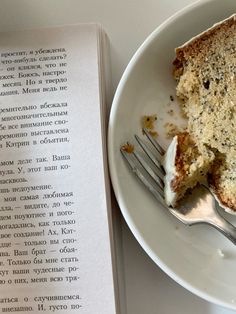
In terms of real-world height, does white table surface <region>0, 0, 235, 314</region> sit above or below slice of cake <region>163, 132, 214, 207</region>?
above

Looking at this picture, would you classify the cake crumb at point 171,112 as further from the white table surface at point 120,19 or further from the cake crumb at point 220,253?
the cake crumb at point 220,253

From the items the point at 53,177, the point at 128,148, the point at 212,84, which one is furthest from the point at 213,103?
the point at 53,177

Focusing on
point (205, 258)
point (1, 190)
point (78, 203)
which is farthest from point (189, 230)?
point (1, 190)

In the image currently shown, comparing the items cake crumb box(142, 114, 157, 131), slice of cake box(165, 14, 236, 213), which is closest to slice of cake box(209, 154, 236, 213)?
slice of cake box(165, 14, 236, 213)

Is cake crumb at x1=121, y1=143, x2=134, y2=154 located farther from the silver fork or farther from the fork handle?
the fork handle

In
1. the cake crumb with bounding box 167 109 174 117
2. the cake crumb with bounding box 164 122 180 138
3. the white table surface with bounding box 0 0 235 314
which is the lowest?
the cake crumb with bounding box 164 122 180 138

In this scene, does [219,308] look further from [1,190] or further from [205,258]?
[1,190]

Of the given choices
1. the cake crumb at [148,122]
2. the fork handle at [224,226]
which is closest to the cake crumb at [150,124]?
the cake crumb at [148,122]

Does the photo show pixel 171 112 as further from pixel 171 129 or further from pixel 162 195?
pixel 162 195
